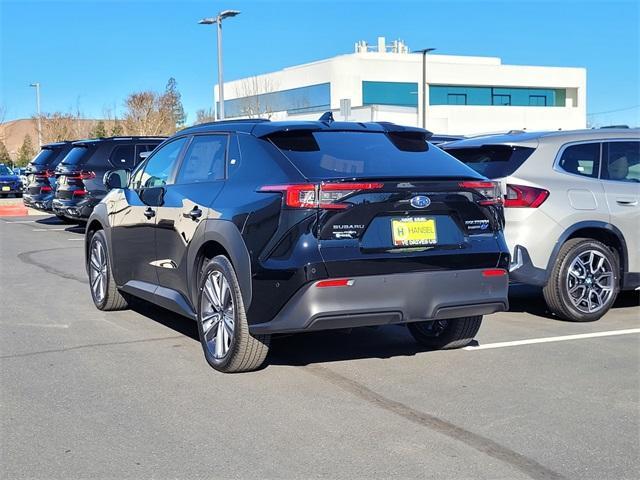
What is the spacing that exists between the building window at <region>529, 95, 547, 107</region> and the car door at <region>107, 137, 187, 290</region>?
202 ft

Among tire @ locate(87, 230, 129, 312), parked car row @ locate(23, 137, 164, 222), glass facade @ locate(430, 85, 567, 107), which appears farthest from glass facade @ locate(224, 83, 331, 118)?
tire @ locate(87, 230, 129, 312)

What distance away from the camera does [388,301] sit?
5137 millimetres

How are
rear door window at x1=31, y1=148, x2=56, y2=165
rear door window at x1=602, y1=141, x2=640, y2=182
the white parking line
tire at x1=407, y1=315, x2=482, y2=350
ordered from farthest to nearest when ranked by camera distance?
1. rear door window at x1=31, y1=148, x2=56, y2=165
2. rear door window at x1=602, y1=141, x2=640, y2=182
3. the white parking line
4. tire at x1=407, y1=315, x2=482, y2=350

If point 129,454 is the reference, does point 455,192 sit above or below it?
above

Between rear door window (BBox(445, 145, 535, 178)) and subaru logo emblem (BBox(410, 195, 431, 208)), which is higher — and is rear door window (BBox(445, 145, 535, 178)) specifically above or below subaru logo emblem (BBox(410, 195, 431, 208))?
above

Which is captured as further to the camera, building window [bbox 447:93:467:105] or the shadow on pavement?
building window [bbox 447:93:467:105]

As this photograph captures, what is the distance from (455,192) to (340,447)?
1998 millimetres

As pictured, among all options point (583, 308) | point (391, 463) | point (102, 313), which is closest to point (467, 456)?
point (391, 463)

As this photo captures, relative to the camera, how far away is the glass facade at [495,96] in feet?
201

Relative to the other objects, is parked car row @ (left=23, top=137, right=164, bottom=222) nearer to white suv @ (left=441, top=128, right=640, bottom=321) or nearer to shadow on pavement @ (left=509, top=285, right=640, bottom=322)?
shadow on pavement @ (left=509, top=285, right=640, bottom=322)

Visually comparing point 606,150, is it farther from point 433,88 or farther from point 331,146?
point 433,88

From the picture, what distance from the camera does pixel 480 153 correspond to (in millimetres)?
7727

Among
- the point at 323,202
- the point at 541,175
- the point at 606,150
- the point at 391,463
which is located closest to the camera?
the point at 391,463

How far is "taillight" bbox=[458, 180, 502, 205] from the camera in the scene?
17.9ft
